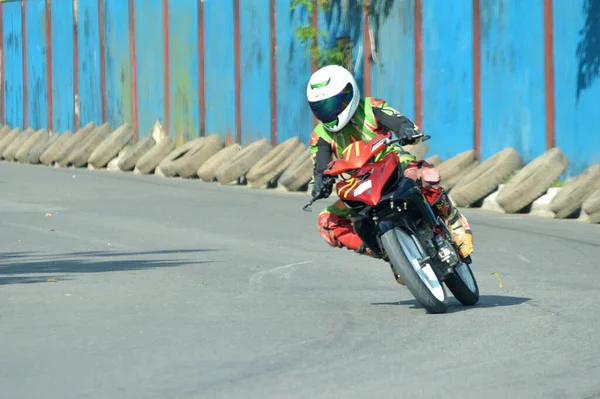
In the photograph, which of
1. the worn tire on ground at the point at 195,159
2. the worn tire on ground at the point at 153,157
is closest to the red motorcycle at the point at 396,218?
the worn tire on ground at the point at 195,159

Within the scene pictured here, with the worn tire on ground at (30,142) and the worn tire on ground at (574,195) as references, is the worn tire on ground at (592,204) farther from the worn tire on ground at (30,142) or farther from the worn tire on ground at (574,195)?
the worn tire on ground at (30,142)

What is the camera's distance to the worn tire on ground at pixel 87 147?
1129 inches

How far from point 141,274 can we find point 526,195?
6959 millimetres

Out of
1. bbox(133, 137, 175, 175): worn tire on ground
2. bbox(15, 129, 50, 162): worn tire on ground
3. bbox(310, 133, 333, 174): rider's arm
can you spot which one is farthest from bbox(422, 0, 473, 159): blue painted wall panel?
bbox(15, 129, 50, 162): worn tire on ground

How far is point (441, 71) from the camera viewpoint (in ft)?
66.5

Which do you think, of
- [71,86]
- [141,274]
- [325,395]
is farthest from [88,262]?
[71,86]

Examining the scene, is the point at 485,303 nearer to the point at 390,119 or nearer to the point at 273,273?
the point at 390,119

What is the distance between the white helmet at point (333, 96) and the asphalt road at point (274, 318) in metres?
1.22

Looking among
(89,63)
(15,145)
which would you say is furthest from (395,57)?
(15,145)

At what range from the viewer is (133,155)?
2680 cm

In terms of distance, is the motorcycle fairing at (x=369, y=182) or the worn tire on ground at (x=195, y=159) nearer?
the motorcycle fairing at (x=369, y=182)

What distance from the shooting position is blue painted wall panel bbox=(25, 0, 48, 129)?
111 feet

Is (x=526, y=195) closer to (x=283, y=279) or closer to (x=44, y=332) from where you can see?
(x=283, y=279)

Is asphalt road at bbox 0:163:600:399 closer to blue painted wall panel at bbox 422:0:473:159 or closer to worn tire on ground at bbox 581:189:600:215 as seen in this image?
worn tire on ground at bbox 581:189:600:215
